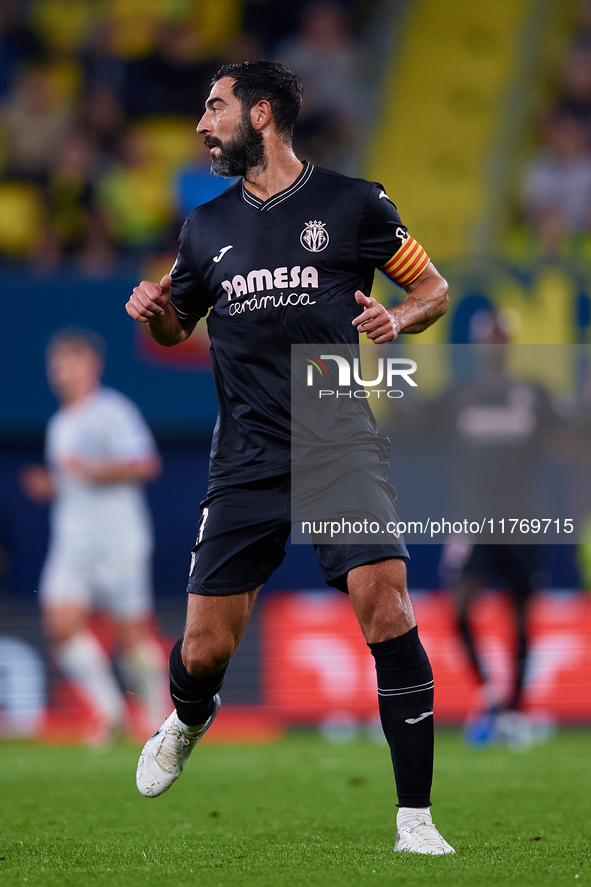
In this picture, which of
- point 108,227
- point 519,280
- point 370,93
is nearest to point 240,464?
point 519,280

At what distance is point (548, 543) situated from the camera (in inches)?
376

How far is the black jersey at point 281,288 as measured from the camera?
421 cm

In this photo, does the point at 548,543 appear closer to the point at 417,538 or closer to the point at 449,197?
the point at 417,538

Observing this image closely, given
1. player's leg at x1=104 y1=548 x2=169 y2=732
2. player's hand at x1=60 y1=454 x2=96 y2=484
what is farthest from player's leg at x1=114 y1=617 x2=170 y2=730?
player's hand at x1=60 y1=454 x2=96 y2=484

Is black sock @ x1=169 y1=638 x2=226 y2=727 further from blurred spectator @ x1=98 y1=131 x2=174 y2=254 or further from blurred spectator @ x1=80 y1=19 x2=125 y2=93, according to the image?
blurred spectator @ x1=80 y1=19 x2=125 y2=93

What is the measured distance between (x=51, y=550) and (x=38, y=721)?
1.42 m

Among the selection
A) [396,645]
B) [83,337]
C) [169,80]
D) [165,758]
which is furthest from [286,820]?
[169,80]

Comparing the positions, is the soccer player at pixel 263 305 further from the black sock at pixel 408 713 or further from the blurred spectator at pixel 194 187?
the blurred spectator at pixel 194 187

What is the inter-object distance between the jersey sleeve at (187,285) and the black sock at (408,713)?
1399 millimetres

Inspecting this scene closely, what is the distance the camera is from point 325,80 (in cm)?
1297

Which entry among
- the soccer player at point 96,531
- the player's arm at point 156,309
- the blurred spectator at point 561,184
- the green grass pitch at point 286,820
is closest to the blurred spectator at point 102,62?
the blurred spectator at point 561,184

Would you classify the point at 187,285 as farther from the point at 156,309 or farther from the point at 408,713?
the point at 408,713

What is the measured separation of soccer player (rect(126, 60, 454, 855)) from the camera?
13.8 feet

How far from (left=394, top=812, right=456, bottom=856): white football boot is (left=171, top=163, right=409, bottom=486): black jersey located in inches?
46.7
